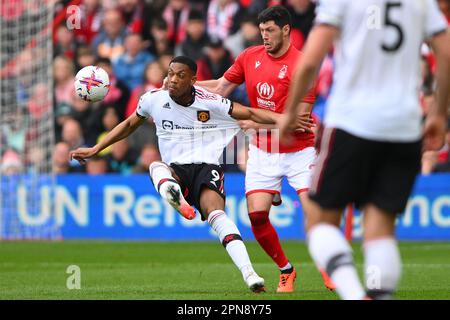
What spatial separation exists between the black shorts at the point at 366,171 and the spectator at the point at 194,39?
12933 millimetres

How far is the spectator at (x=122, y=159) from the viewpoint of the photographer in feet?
60.9

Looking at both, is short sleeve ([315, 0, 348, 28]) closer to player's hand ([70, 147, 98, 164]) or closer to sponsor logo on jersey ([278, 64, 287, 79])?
player's hand ([70, 147, 98, 164])

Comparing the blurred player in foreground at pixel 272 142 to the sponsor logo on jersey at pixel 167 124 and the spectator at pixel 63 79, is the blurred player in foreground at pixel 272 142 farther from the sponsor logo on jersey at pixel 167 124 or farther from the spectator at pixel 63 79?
the spectator at pixel 63 79

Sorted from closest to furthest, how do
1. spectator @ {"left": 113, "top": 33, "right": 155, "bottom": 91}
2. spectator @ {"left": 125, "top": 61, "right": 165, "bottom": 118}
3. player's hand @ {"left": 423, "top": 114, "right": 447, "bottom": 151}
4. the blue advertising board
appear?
player's hand @ {"left": 423, "top": 114, "right": 447, "bottom": 151}
the blue advertising board
spectator @ {"left": 125, "top": 61, "right": 165, "bottom": 118}
spectator @ {"left": 113, "top": 33, "right": 155, "bottom": 91}

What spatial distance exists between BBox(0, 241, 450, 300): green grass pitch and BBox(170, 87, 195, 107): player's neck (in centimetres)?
171

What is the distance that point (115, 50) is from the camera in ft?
65.4

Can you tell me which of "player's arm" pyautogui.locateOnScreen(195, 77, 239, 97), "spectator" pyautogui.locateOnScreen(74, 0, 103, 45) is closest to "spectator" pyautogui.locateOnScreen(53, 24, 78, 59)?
"spectator" pyautogui.locateOnScreen(74, 0, 103, 45)

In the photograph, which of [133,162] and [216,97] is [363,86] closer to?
[216,97]

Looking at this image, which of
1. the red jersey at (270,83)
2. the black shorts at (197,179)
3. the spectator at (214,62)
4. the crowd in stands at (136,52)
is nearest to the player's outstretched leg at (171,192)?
the black shorts at (197,179)

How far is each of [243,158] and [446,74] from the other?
418 inches

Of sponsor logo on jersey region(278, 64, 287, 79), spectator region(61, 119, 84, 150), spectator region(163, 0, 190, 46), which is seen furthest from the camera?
spectator region(163, 0, 190, 46)

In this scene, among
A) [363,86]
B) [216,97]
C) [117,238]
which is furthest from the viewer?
[117,238]

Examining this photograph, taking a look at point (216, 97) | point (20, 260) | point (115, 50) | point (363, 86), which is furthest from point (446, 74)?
point (115, 50)

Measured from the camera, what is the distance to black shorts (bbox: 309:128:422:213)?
5.90 m
